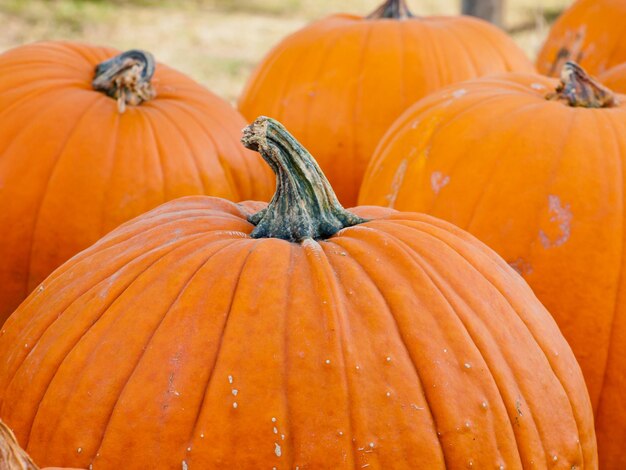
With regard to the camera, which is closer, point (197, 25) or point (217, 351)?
point (217, 351)

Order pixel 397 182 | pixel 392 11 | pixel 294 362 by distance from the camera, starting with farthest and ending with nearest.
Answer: pixel 392 11, pixel 397 182, pixel 294 362

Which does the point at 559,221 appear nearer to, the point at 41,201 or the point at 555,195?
the point at 555,195

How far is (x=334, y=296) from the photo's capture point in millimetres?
1646

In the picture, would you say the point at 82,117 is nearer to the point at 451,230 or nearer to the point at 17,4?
the point at 451,230

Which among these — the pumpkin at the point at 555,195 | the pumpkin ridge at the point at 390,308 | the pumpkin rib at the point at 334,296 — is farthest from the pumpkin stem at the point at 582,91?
the pumpkin rib at the point at 334,296

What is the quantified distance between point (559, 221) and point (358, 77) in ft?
4.20

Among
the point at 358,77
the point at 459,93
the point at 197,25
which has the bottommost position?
the point at 197,25

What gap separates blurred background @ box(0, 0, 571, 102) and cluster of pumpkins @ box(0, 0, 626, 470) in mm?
4619

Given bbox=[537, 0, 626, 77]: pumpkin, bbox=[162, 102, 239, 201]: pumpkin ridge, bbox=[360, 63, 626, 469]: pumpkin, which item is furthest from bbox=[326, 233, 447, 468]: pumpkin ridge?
bbox=[537, 0, 626, 77]: pumpkin

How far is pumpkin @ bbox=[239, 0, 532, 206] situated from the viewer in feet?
11.0

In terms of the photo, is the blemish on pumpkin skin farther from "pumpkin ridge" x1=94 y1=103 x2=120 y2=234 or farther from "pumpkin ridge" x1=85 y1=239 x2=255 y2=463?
"pumpkin ridge" x1=85 y1=239 x2=255 y2=463

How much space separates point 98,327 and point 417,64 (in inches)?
78.0

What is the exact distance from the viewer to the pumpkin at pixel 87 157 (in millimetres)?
2602

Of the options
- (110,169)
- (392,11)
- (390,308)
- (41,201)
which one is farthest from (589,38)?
(390,308)
